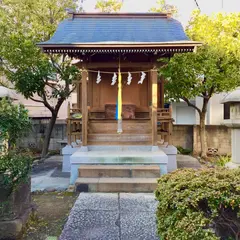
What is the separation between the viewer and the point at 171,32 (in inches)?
369

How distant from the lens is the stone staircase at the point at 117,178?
21.3 ft

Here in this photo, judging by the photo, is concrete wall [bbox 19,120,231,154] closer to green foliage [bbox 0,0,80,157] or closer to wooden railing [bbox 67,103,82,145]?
green foliage [bbox 0,0,80,157]

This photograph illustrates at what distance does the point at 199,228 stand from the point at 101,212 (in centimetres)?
263

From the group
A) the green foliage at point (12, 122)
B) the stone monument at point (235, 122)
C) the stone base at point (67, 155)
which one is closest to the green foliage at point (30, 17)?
the stone base at point (67, 155)

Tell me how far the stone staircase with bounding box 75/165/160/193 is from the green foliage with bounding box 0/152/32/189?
2.78 meters

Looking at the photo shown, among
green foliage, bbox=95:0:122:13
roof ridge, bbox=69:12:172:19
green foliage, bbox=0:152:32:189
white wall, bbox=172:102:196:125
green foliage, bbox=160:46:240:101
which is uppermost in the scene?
green foliage, bbox=95:0:122:13

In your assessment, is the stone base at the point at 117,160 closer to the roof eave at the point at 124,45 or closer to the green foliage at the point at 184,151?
the roof eave at the point at 124,45

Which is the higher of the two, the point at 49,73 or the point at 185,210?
the point at 49,73

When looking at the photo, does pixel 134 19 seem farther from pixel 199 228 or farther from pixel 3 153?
pixel 199 228

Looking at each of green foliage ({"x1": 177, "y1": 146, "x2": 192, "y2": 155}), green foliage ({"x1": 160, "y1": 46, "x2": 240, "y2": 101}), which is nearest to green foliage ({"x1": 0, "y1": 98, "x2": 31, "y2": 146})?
green foliage ({"x1": 160, "y1": 46, "x2": 240, "y2": 101})

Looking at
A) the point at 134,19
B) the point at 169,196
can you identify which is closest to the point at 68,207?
the point at 169,196

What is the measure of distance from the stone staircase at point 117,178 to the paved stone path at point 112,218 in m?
0.37

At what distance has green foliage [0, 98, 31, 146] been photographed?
3.63 metres

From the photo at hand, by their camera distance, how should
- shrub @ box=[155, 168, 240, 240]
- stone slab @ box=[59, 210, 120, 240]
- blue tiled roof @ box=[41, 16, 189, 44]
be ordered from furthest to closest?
blue tiled roof @ box=[41, 16, 189, 44], stone slab @ box=[59, 210, 120, 240], shrub @ box=[155, 168, 240, 240]
